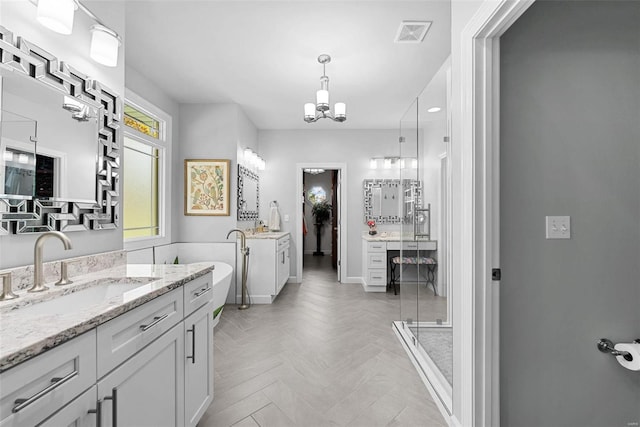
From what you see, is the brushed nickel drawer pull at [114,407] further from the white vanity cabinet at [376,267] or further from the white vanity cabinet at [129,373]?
the white vanity cabinet at [376,267]

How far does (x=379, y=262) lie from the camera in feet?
15.9

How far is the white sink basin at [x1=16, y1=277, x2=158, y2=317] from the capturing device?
120 centimetres

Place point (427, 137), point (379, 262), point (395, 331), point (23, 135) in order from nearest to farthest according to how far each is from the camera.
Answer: point (23, 135) < point (427, 137) < point (395, 331) < point (379, 262)

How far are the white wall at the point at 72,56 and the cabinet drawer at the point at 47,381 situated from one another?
2.53 ft

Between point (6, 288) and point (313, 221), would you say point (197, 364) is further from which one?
point (313, 221)

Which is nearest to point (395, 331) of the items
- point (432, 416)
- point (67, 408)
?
point (432, 416)

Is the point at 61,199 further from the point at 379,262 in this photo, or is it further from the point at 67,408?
the point at 379,262

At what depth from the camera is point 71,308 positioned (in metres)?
1.35

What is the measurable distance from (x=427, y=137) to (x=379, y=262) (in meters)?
2.54

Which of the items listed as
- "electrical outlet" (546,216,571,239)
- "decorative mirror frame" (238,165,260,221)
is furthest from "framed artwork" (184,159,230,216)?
"electrical outlet" (546,216,571,239)

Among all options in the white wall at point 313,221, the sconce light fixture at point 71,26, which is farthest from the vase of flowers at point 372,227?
the sconce light fixture at point 71,26

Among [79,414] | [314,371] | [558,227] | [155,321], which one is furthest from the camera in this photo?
[314,371]

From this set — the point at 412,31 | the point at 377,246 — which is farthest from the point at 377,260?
the point at 412,31

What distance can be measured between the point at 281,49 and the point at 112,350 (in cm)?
267
